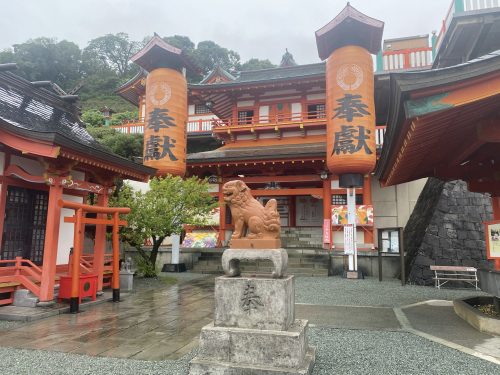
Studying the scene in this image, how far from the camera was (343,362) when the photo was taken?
4.41 metres

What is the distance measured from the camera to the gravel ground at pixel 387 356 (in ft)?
13.5

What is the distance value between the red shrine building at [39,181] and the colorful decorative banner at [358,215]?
7.65 meters

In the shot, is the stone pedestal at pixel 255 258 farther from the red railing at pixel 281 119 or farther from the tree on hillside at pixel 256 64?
the tree on hillside at pixel 256 64

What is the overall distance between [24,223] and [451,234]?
13.0 metres

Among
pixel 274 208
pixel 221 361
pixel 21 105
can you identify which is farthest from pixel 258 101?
pixel 221 361

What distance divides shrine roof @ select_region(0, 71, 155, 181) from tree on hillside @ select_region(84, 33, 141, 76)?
51503mm

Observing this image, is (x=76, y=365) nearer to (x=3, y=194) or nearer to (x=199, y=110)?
(x=3, y=194)

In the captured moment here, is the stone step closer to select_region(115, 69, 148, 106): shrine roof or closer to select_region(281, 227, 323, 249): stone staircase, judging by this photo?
select_region(281, 227, 323, 249): stone staircase

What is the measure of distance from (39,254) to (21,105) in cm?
400

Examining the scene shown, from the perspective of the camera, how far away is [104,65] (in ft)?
184

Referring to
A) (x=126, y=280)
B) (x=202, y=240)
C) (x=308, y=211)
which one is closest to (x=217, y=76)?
(x=308, y=211)

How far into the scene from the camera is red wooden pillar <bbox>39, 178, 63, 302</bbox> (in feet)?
24.7

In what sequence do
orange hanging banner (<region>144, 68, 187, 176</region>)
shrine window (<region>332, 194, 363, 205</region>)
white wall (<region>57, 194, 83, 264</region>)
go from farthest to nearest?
1. shrine window (<region>332, 194, 363, 205</region>)
2. orange hanging banner (<region>144, 68, 187, 176</region>)
3. white wall (<region>57, 194, 83, 264</region>)

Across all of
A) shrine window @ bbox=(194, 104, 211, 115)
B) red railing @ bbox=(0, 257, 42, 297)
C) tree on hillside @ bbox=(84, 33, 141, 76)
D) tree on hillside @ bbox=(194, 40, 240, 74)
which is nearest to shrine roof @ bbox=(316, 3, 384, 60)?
red railing @ bbox=(0, 257, 42, 297)
